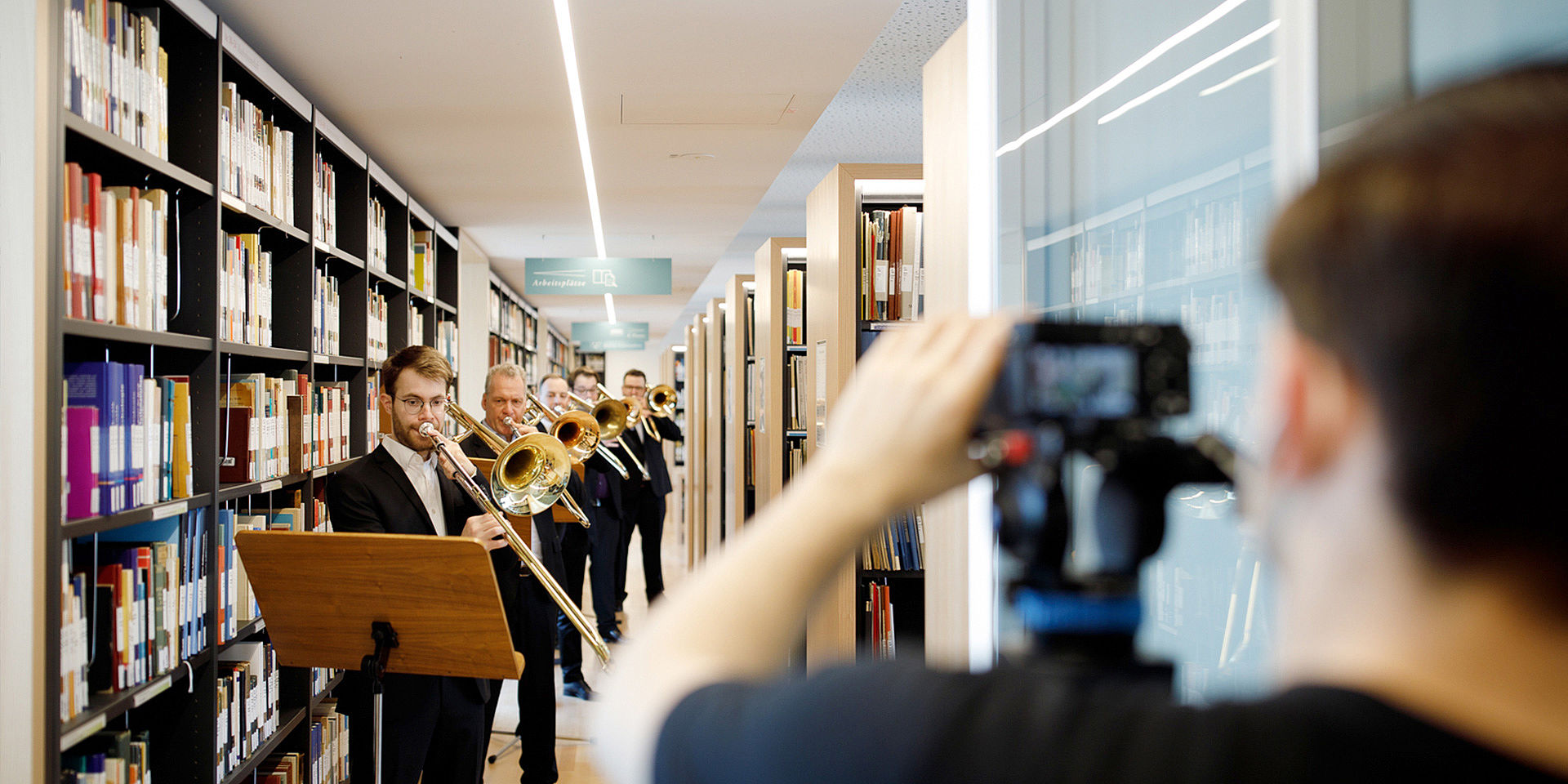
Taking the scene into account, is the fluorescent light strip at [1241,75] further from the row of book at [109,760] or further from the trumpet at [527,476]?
the row of book at [109,760]

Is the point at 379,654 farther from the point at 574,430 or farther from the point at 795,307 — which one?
the point at 795,307

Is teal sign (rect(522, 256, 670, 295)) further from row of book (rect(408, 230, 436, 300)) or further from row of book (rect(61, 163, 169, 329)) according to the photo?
row of book (rect(61, 163, 169, 329))

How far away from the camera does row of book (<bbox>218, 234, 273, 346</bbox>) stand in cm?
278

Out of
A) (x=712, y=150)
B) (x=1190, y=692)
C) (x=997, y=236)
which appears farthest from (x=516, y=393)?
(x=1190, y=692)

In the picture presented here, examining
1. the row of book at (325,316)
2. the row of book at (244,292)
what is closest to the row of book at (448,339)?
the row of book at (325,316)

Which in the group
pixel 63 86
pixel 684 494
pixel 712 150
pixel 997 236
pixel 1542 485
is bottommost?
pixel 684 494

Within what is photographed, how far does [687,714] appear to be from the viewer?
1.43 feet

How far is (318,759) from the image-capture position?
3.53 m

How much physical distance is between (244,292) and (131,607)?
44.1 inches

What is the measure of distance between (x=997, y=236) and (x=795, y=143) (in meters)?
2.82

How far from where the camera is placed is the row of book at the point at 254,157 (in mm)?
2777

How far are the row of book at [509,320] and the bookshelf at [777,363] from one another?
4.25 metres

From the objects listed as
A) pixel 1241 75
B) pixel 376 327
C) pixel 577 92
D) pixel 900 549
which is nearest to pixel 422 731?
pixel 900 549

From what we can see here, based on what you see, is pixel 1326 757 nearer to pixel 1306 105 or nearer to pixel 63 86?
pixel 1306 105
